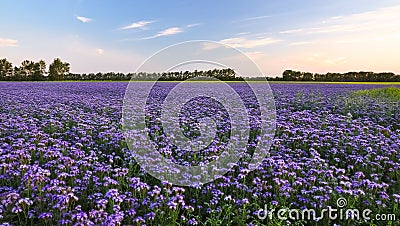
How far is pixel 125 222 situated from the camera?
3602 millimetres

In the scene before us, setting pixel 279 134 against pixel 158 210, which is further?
pixel 279 134

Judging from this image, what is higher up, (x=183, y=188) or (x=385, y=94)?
(x=385, y=94)

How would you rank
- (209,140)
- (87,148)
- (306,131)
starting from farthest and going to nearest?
(306,131) → (209,140) → (87,148)

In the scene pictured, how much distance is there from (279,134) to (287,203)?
2963mm

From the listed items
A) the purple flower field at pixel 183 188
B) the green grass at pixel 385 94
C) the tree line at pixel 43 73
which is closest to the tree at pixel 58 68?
the tree line at pixel 43 73

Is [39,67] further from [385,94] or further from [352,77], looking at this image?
[385,94]

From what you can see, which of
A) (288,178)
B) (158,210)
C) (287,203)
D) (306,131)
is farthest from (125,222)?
(306,131)

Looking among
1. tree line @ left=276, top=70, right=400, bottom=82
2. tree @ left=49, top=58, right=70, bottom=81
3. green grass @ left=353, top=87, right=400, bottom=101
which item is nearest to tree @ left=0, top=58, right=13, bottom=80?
tree @ left=49, top=58, right=70, bottom=81

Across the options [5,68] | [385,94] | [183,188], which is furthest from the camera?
[5,68]

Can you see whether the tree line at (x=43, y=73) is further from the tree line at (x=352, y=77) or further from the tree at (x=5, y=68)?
the tree line at (x=352, y=77)

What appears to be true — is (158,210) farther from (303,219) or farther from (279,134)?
(279,134)

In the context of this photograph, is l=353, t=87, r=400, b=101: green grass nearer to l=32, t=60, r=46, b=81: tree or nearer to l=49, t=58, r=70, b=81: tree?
l=49, t=58, r=70, b=81: tree

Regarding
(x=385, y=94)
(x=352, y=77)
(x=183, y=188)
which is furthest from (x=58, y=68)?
(x=183, y=188)

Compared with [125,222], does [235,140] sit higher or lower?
higher
